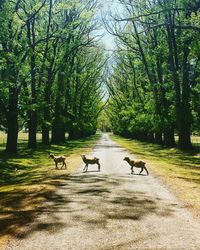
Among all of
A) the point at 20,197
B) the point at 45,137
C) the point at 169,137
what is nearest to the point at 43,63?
the point at 45,137

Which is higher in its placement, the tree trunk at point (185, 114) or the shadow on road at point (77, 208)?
the tree trunk at point (185, 114)

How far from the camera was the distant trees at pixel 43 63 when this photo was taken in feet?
94.4

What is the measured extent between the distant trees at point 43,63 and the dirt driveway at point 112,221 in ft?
44.0

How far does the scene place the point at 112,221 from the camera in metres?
10.2

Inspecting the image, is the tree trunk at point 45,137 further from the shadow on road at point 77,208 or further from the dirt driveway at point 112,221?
the dirt driveway at point 112,221

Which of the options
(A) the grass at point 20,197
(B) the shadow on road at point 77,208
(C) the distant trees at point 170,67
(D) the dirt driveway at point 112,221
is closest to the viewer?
(D) the dirt driveway at point 112,221

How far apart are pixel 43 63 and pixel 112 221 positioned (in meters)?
31.1

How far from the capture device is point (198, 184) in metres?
17.1

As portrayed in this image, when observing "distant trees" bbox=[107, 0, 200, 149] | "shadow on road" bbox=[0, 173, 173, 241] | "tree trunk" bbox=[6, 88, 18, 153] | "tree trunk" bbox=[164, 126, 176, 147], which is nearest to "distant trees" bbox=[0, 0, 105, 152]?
"tree trunk" bbox=[6, 88, 18, 153]

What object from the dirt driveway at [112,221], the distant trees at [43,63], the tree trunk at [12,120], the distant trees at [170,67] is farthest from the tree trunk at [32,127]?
the dirt driveway at [112,221]

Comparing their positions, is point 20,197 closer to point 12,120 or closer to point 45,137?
point 12,120

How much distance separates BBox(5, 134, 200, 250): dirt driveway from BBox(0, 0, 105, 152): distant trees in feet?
44.0

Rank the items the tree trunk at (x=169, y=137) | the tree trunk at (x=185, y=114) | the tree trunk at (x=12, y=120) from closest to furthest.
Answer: the tree trunk at (x=12, y=120)
the tree trunk at (x=185, y=114)
the tree trunk at (x=169, y=137)

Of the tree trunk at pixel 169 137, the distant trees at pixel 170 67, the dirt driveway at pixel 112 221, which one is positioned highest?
the distant trees at pixel 170 67
